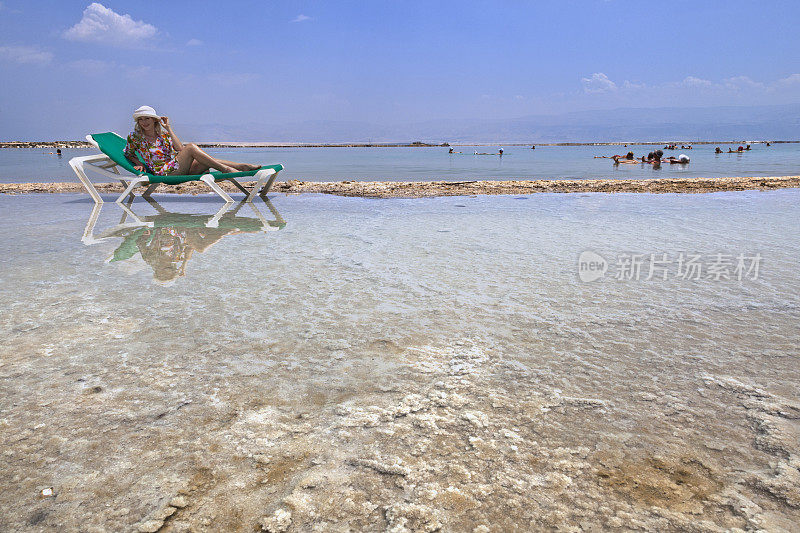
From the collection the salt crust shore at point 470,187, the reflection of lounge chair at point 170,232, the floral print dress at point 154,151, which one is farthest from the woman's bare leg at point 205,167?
the salt crust shore at point 470,187

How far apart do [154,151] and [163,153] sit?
0.12 metres

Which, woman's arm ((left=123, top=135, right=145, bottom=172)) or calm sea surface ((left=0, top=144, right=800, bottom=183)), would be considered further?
calm sea surface ((left=0, top=144, right=800, bottom=183))

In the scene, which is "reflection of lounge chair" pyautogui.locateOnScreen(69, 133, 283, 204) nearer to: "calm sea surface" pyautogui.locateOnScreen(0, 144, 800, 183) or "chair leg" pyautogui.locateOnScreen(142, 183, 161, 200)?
"chair leg" pyautogui.locateOnScreen(142, 183, 161, 200)

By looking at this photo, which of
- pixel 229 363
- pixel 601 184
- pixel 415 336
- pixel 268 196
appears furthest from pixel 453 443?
pixel 601 184

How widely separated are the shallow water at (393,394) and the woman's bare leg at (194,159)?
3468 millimetres

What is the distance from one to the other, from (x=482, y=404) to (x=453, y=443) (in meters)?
0.26

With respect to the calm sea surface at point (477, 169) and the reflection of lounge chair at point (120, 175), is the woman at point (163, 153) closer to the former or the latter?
the reflection of lounge chair at point (120, 175)

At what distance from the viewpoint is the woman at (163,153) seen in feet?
23.1

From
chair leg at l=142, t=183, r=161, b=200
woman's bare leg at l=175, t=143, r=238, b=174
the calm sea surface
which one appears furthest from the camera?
the calm sea surface

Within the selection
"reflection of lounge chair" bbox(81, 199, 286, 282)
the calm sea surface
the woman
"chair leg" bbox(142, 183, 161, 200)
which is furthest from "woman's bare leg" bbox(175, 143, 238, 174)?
the calm sea surface

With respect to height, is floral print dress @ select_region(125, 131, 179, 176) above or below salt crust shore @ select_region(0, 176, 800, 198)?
above

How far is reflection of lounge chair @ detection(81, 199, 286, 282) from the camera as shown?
379 centimetres

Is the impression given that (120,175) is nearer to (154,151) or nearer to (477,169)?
(154,151)

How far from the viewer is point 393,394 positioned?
1755 millimetres
